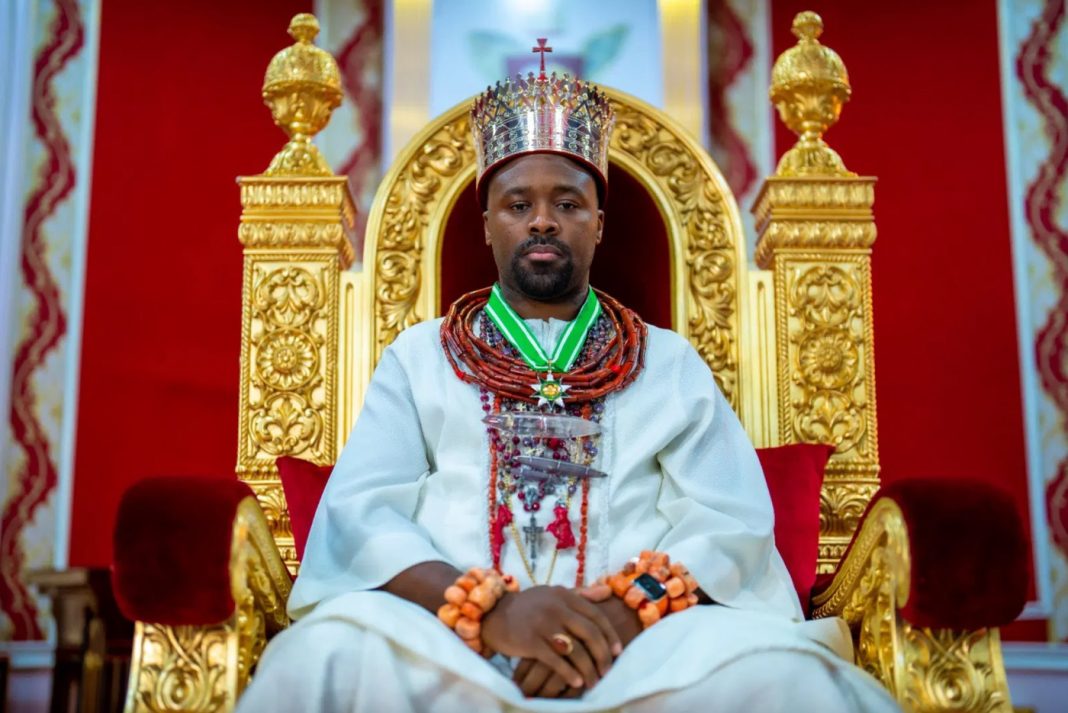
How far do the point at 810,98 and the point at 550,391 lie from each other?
1115 millimetres

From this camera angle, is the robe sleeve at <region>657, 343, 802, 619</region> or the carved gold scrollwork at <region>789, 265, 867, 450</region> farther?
the carved gold scrollwork at <region>789, 265, 867, 450</region>

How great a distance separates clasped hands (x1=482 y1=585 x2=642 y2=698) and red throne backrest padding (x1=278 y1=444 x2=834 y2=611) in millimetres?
697

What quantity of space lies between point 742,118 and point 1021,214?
0.98m

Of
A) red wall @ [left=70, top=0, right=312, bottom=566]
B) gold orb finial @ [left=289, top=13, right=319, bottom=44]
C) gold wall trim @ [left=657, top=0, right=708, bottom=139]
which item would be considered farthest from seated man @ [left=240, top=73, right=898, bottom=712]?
red wall @ [left=70, top=0, right=312, bottom=566]

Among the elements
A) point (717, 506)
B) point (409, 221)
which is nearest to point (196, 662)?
point (717, 506)

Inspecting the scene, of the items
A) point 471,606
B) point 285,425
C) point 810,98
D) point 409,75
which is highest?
point 409,75

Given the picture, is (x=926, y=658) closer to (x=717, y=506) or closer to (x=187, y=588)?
(x=717, y=506)

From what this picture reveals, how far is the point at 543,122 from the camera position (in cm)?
223

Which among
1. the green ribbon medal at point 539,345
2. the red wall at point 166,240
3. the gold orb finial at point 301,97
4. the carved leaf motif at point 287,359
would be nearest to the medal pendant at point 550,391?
the green ribbon medal at point 539,345

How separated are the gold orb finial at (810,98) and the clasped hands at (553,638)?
140 cm

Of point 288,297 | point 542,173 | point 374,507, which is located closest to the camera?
point 374,507

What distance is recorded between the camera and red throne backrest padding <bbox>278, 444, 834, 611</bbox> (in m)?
2.28

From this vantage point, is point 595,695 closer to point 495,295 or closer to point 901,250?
point 495,295

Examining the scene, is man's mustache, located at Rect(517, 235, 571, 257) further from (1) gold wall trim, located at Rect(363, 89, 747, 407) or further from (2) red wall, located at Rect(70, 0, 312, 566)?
(2) red wall, located at Rect(70, 0, 312, 566)
